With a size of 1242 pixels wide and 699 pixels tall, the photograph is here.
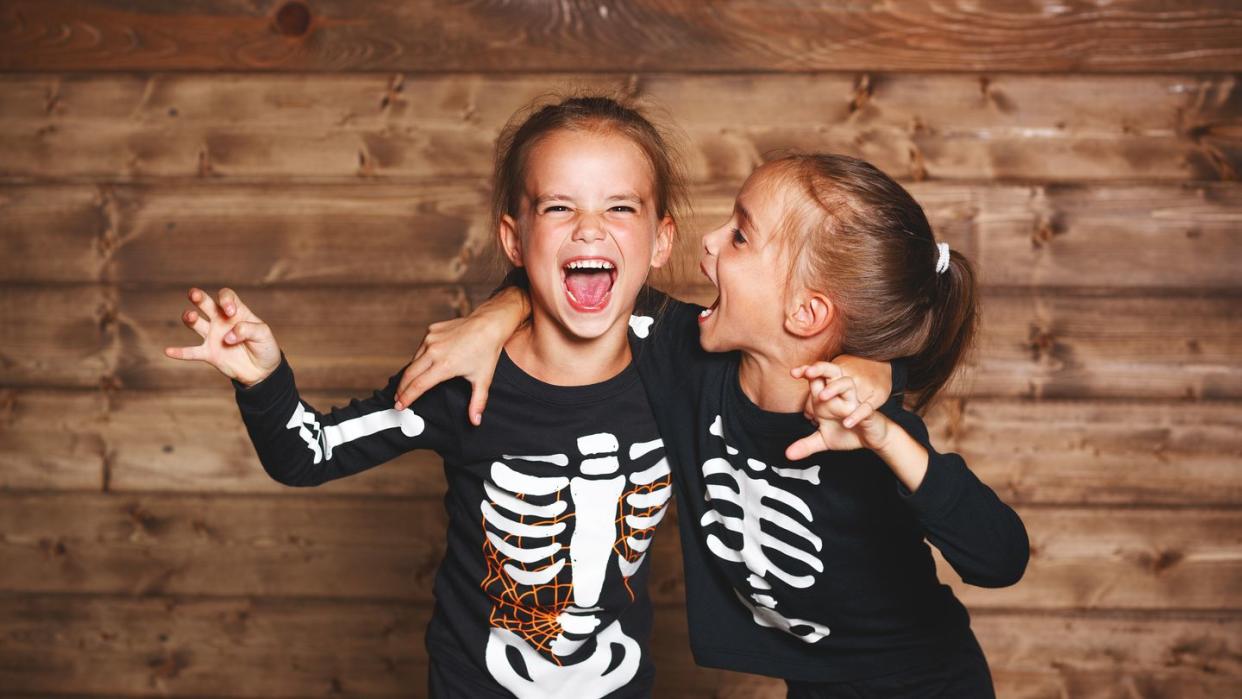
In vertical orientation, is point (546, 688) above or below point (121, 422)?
below

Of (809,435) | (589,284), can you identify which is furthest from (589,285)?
(809,435)

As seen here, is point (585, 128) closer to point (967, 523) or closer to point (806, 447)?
point (806, 447)

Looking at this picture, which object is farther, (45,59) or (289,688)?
(289,688)

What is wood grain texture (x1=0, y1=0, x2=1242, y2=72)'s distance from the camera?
5.89ft

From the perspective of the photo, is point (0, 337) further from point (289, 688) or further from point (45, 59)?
point (289, 688)

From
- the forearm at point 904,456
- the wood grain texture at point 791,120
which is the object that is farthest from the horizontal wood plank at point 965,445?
the forearm at point 904,456

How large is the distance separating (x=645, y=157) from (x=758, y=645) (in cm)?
65

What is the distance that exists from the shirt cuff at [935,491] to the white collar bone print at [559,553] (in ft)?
1.20

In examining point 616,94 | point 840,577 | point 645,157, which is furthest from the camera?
point 616,94

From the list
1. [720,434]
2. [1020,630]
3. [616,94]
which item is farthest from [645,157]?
[1020,630]

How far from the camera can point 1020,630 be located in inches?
75.9

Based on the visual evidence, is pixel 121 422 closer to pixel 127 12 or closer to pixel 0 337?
pixel 0 337

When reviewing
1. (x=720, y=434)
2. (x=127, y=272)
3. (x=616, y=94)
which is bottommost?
(x=720, y=434)

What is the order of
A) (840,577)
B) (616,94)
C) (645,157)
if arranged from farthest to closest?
(616,94), (645,157), (840,577)
